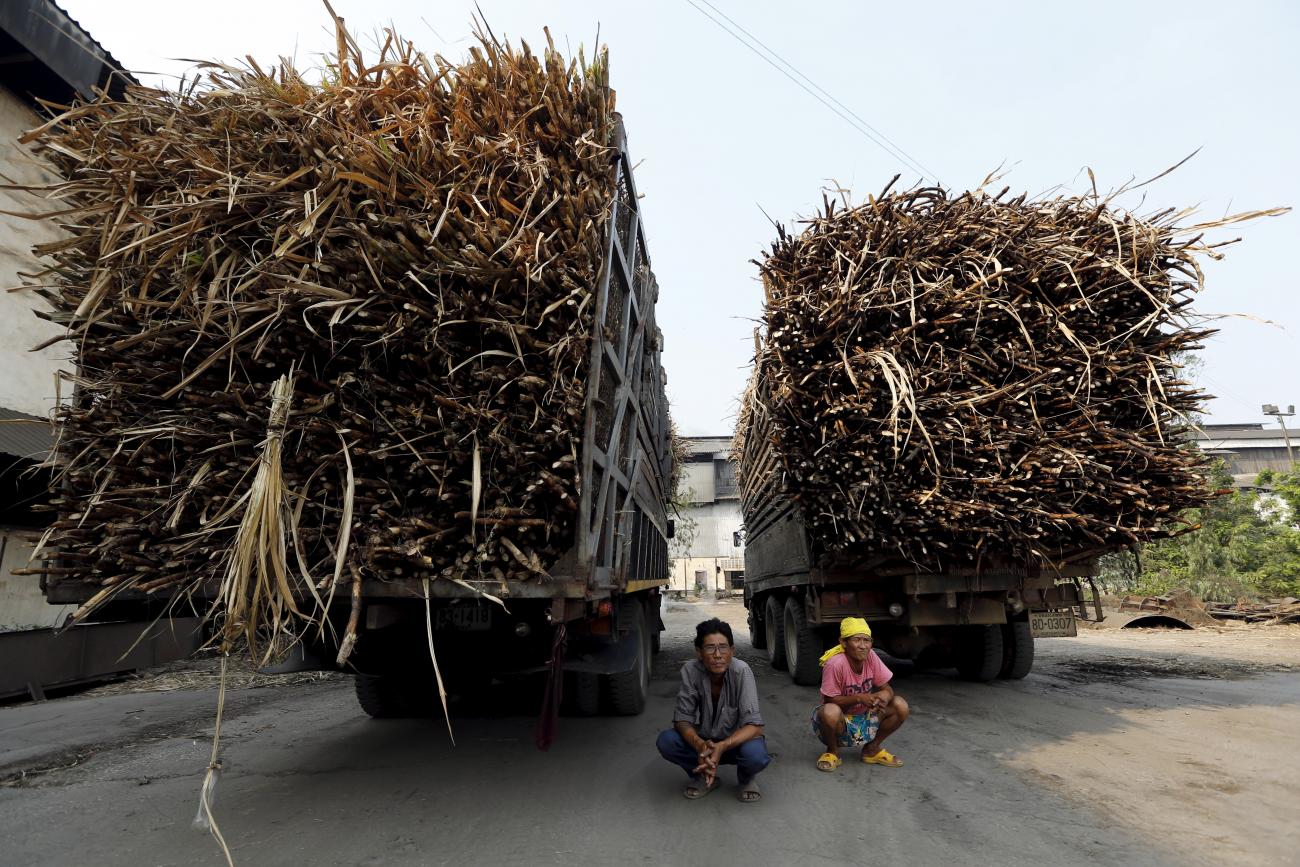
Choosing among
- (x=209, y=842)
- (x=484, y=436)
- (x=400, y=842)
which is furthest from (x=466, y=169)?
(x=209, y=842)

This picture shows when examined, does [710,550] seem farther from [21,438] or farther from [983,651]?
[21,438]

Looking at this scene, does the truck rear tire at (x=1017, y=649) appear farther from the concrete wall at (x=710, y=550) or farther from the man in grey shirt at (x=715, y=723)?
the concrete wall at (x=710, y=550)

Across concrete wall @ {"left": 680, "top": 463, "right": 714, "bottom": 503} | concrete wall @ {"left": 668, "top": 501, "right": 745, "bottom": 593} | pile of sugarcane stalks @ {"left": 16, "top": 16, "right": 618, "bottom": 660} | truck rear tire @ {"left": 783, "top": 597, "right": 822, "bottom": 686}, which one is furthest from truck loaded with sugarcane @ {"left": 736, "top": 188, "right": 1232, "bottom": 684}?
concrete wall @ {"left": 680, "top": 463, "right": 714, "bottom": 503}

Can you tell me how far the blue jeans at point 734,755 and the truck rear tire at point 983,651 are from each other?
13.6ft

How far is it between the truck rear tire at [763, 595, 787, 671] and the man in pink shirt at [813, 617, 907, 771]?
359 cm

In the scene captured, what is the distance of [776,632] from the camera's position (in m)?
8.28

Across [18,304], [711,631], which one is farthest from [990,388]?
[18,304]

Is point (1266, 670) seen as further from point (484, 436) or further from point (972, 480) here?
point (484, 436)

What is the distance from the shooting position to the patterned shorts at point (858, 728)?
4301 mm

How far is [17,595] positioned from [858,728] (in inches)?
385

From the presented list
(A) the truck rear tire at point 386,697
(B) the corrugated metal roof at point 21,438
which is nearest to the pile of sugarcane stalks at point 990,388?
(A) the truck rear tire at point 386,697

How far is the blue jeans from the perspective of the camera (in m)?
3.64

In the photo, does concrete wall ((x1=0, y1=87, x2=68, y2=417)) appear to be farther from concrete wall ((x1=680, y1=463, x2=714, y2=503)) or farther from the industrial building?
concrete wall ((x1=680, y1=463, x2=714, y2=503))

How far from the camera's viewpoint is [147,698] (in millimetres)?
7820
